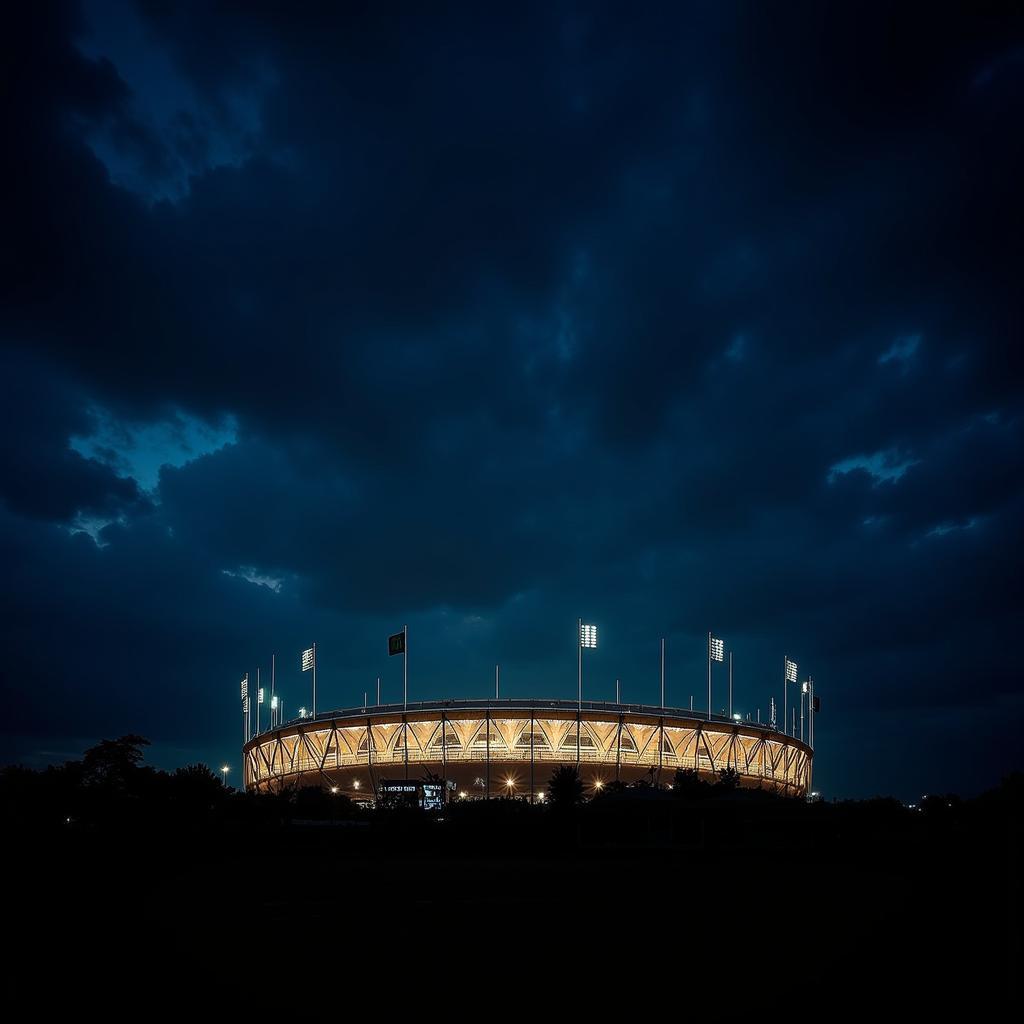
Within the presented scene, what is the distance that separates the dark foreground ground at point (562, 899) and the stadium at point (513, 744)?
4161cm

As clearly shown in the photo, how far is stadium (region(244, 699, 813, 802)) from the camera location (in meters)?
80.9

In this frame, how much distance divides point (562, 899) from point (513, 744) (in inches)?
2596

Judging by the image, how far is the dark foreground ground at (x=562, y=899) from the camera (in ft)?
32.3

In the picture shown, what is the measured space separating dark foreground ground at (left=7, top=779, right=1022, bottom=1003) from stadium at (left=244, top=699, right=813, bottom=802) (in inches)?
1638

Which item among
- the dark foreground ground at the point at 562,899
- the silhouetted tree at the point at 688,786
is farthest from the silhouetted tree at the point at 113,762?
the silhouetted tree at the point at 688,786

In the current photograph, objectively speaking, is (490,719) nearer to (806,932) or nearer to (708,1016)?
(806,932)

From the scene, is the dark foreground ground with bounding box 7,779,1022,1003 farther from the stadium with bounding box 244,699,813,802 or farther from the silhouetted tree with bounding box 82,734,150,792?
the stadium with bounding box 244,699,813,802

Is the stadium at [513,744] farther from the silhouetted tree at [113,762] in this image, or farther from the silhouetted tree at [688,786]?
the silhouetted tree at [113,762]

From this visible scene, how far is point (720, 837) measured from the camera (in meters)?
40.8

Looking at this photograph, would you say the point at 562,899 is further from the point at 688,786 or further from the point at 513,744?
the point at 513,744

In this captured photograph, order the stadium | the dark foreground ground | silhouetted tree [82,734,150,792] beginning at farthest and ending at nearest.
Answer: the stadium < silhouetted tree [82,734,150,792] < the dark foreground ground

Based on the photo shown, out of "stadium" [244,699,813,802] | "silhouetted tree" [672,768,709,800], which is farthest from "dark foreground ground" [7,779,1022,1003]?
"stadium" [244,699,813,802]

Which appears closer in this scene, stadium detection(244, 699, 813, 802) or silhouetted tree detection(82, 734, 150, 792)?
silhouetted tree detection(82, 734, 150, 792)

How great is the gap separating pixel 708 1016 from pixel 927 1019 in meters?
1.84
